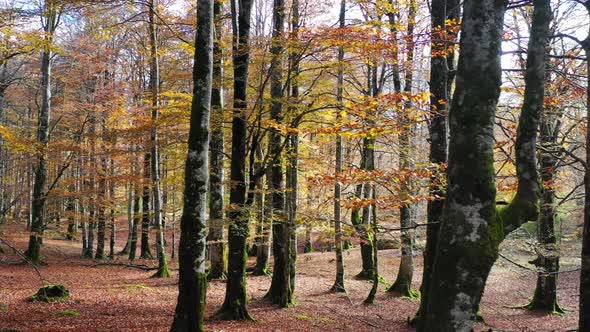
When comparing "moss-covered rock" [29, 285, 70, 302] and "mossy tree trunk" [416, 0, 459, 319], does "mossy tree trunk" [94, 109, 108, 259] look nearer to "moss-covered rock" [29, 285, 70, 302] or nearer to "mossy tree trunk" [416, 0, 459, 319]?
"moss-covered rock" [29, 285, 70, 302]

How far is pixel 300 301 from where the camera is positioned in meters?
13.1

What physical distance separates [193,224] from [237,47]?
4502mm

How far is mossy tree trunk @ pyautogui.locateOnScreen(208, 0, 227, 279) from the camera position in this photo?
10339 mm

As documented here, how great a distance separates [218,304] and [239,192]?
144 inches

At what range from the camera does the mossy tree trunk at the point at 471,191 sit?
334cm

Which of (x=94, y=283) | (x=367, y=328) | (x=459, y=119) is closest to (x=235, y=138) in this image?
(x=367, y=328)

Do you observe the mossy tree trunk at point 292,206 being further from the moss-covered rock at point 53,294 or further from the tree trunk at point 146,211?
the tree trunk at point 146,211

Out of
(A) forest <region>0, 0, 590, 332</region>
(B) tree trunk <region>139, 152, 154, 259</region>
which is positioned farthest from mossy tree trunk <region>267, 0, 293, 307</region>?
(B) tree trunk <region>139, 152, 154, 259</region>

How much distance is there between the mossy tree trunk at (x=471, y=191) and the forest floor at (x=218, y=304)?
4.95m

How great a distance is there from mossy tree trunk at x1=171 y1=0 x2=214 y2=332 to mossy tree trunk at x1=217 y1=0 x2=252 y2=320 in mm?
1873

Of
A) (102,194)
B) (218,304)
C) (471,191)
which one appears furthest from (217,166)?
(471,191)

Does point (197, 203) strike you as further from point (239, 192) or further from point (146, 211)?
point (146, 211)

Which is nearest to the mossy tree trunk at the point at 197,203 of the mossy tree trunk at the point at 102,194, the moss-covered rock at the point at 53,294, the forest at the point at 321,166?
the forest at the point at 321,166

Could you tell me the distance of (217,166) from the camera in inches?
476
